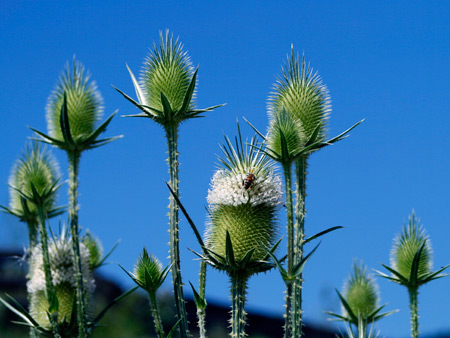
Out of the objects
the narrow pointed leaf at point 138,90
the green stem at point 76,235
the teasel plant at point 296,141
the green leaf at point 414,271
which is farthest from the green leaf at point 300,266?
the green leaf at point 414,271

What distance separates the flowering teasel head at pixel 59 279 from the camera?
16.2 ft

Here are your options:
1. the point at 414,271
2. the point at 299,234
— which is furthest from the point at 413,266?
the point at 299,234

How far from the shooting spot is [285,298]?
326 centimetres

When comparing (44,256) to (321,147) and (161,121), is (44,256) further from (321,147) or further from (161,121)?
(321,147)

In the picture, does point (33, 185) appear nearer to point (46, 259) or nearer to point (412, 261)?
point (46, 259)

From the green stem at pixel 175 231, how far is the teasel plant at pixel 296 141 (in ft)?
1.94

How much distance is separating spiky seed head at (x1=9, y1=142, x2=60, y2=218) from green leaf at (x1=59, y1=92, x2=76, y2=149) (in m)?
0.61

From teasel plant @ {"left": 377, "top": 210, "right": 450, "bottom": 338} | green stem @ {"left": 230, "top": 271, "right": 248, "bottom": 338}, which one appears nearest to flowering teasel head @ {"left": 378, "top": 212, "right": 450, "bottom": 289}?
teasel plant @ {"left": 377, "top": 210, "right": 450, "bottom": 338}

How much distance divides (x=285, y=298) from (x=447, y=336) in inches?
422

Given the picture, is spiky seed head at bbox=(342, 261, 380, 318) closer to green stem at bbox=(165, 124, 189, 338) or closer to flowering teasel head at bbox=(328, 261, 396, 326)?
flowering teasel head at bbox=(328, 261, 396, 326)

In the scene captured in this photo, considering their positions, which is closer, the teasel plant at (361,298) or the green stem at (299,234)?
the green stem at (299,234)

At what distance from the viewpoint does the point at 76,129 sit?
179 inches

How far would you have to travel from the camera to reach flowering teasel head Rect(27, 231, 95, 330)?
493 cm

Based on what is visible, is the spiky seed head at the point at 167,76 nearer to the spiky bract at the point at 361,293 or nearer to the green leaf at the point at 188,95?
the green leaf at the point at 188,95
